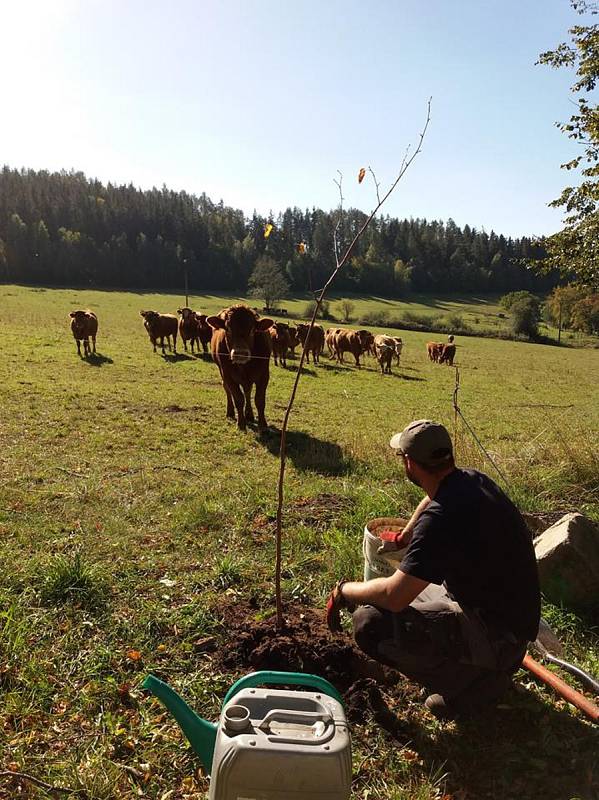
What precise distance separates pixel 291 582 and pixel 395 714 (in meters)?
1.56

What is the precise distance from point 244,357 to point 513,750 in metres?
8.09

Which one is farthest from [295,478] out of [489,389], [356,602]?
[489,389]

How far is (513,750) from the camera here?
2979mm

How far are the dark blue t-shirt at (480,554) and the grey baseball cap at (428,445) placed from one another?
14 centimetres

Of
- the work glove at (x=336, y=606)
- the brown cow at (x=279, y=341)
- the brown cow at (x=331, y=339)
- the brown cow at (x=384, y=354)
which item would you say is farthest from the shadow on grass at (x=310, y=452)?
the brown cow at (x=331, y=339)

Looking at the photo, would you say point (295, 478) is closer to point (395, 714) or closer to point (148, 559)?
point (148, 559)

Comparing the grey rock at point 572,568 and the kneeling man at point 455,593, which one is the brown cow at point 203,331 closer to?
the grey rock at point 572,568

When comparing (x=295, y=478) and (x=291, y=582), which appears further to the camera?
(x=295, y=478)

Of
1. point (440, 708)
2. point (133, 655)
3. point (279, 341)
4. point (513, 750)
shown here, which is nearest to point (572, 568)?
point (513, 750)

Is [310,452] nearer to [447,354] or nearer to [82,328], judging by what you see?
→ [82,328]

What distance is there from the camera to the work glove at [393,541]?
150 inches

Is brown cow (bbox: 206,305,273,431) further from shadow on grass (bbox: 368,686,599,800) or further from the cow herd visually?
shadow on grass (bbox: 368,686,599,800)

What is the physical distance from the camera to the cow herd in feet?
34.3

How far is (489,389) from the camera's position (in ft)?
74.2
